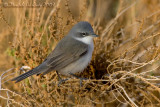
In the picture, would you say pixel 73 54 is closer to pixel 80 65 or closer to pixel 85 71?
pixel 80 65

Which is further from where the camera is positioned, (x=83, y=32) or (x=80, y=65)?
(x=83, y=32)

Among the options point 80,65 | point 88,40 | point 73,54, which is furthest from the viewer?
point 88,40

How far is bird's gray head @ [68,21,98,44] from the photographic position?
147 inches

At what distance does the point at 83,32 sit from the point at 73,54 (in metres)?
0.42

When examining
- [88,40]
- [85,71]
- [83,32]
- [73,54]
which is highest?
[83,32]

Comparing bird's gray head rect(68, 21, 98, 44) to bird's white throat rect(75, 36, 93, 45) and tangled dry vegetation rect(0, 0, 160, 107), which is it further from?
tangled dry vegetation rect(0, 0, 160, 107)

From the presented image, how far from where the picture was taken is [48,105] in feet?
11.0

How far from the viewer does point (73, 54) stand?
369 centimetres

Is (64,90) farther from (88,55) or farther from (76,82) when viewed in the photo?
(88,55)

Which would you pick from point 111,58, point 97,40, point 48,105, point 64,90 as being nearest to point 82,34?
point 97,40

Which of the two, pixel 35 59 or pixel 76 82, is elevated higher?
pixel 35 59

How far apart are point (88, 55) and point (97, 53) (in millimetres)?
237

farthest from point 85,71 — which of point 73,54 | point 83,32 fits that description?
point 83,32

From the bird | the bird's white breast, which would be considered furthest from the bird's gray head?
the bird's white breast
